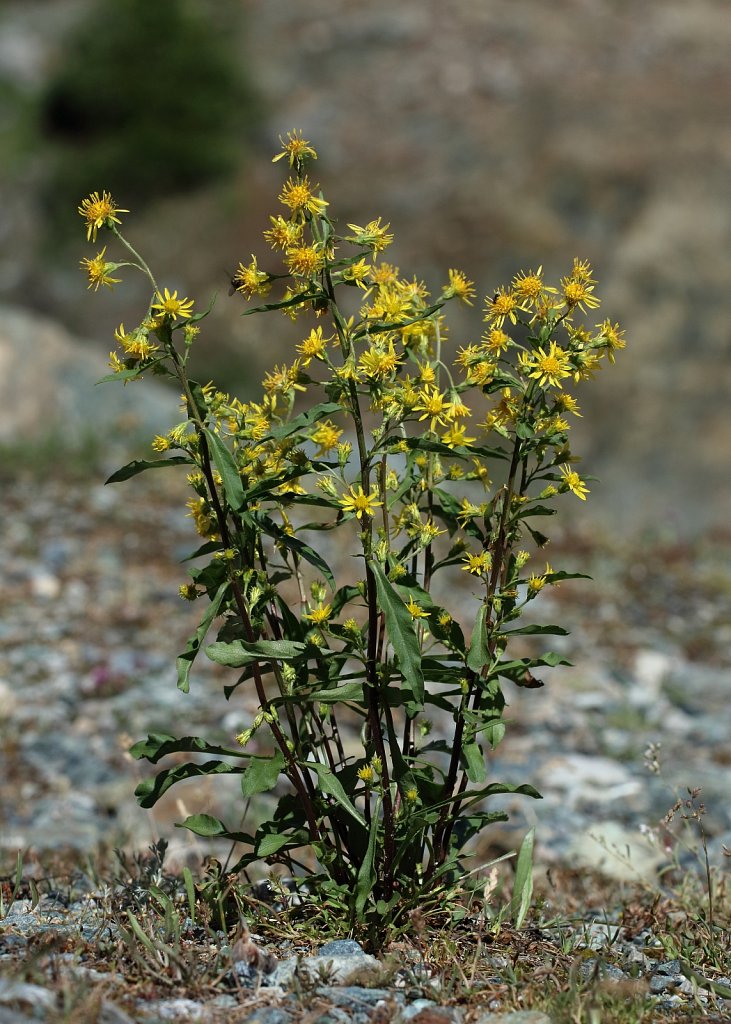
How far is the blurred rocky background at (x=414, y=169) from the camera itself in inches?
405

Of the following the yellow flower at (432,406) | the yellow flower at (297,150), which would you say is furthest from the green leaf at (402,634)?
the yellow flower at (297,150)

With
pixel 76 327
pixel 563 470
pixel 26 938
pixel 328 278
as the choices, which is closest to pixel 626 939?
pixel 563 470

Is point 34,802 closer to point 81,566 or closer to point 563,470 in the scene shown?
point 81,566

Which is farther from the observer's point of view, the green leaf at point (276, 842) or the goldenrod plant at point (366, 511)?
the green leaf at point (276, 842)

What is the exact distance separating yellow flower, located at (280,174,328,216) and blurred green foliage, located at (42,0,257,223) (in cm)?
1288

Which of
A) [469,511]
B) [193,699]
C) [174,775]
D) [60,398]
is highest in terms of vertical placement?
[60,398]

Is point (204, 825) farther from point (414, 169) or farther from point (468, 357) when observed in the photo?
point (414, 169)

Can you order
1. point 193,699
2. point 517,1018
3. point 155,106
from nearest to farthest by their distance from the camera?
point 517,1018 < point 193,699 < point 155,106

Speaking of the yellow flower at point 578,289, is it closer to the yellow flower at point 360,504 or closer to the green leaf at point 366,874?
the yellow flower at point 360,504

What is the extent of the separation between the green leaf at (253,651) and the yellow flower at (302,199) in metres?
0.85

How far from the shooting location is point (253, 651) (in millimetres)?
2266

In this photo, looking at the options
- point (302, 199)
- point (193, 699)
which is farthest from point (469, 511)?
point (193, 699)

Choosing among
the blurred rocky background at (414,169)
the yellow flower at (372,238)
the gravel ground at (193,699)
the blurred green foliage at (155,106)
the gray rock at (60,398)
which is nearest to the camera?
the yellow flower at (372,238)

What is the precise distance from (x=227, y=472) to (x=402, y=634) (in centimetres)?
45
